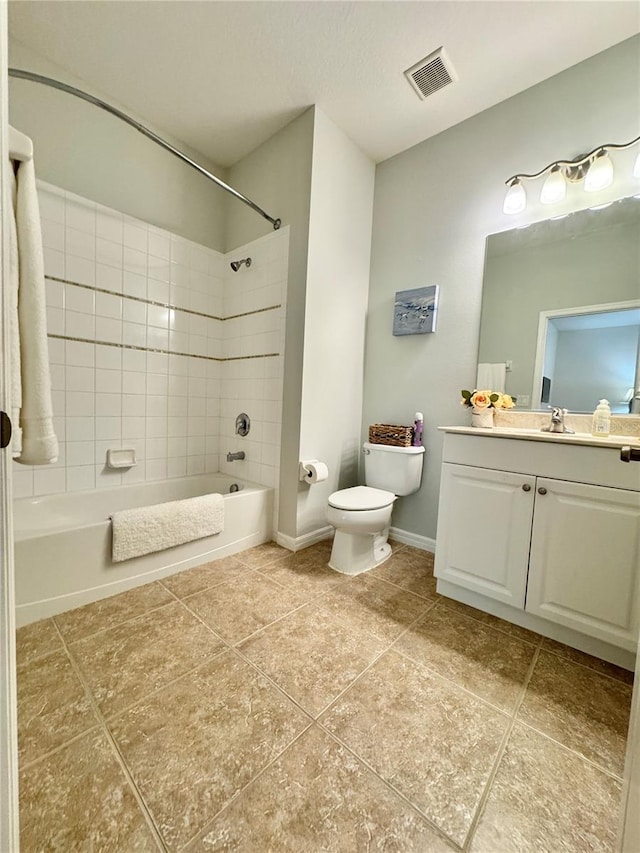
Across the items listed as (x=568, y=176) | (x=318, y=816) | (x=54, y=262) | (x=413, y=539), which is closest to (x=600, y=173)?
(x=568, y=176)

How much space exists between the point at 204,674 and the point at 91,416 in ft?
5.06

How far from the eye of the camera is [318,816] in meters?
0.73

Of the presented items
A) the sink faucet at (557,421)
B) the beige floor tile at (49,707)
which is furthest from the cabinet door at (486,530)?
the beige floor tile at (49,707)

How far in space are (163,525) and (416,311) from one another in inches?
74.9

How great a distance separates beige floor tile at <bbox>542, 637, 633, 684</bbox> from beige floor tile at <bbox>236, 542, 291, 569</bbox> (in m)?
1.31

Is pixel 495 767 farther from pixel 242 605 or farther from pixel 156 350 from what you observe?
pixel 156 350

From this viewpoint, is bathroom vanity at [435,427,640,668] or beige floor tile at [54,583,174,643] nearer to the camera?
bathroom vanity at [435,427,640,668]

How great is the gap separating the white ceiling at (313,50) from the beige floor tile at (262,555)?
8.49 feet

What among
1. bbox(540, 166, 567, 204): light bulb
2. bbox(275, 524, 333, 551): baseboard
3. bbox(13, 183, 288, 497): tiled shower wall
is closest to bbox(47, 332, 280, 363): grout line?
bbox(13, 183, 288, 497): tiled shower wall

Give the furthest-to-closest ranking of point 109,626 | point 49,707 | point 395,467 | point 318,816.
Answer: point 395,467, point 109,626, point 49,707, point 318,816

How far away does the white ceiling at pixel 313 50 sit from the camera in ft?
4.56

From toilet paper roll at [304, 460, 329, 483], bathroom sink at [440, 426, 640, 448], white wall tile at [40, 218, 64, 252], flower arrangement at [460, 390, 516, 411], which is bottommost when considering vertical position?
toilet paper roll at [304, 460, 329, 483]

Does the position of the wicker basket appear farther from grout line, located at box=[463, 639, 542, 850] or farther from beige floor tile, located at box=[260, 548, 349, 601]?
grout line, located at box=[463, 639, 542, 850]

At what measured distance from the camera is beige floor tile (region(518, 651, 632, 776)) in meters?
0.91
